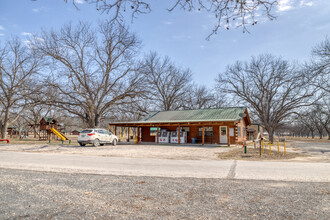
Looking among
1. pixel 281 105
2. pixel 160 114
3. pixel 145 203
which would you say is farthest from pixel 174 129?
pixel 145 203

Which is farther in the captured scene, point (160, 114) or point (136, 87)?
point (160, 114)

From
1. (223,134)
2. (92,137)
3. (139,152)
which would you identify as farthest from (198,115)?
(139,152)

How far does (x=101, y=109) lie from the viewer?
32.0 meters

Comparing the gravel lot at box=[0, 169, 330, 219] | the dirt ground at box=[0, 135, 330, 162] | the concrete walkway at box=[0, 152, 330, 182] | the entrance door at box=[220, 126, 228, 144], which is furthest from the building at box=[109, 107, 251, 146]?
the gravel lot at box=[0, 169, 330, 219]

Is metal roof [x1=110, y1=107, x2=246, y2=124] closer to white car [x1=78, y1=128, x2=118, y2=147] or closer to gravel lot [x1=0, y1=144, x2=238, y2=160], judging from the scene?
white car [x1=78, y1=128, x2=118, y2=147]

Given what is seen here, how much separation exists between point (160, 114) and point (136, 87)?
536 cm

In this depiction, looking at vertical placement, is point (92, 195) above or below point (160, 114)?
below

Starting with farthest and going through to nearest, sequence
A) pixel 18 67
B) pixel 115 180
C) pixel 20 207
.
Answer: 1. pixel 18 67
2. pixel 115 180
3. pixel 20 207

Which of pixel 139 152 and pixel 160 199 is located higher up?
pixel 160 199

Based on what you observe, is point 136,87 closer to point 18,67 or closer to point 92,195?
point 18,67

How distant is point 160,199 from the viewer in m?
4.75

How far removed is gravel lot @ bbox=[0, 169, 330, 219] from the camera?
3.88 meters

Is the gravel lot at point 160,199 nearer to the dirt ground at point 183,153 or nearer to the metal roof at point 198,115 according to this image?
the dirt ground at point 183,153

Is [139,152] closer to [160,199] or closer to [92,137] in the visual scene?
[92,137]
